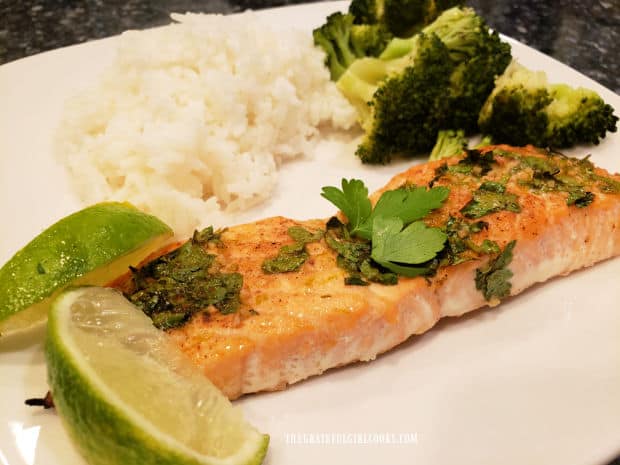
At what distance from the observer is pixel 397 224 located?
7.12ft

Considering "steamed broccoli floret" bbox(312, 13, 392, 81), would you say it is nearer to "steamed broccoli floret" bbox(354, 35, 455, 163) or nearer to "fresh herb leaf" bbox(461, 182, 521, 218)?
"steamed broccoli floret" bbox(354, 35, 455, 163)

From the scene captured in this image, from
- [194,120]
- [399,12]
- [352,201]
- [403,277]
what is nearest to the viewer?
[403,277]

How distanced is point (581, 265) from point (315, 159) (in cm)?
141

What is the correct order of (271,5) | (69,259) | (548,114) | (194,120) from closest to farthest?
(69,259)
(194,120)
(548,114)
(271,5)

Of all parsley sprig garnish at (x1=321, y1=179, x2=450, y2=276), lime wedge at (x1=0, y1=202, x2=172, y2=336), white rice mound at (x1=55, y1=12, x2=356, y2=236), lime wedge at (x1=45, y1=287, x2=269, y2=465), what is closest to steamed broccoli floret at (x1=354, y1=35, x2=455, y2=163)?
white rice mound at (x1=55, y1=12, x2=356, y2=236)

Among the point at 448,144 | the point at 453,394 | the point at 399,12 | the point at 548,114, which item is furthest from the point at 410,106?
the point at 453,394

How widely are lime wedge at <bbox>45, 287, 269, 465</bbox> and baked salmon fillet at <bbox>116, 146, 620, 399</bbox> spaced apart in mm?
123

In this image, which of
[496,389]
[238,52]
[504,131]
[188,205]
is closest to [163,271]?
[188,205]

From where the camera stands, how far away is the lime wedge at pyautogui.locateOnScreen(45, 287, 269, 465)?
4.82 ft

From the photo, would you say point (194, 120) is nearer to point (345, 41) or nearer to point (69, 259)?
point (69, 259)

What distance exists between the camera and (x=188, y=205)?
→ 2.62 meters

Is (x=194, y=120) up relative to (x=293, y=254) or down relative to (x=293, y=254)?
up

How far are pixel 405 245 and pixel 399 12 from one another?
2050mm

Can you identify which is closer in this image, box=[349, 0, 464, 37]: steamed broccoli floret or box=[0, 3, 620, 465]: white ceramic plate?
box=[0, 3, 620, 465]: white ceramic plate
